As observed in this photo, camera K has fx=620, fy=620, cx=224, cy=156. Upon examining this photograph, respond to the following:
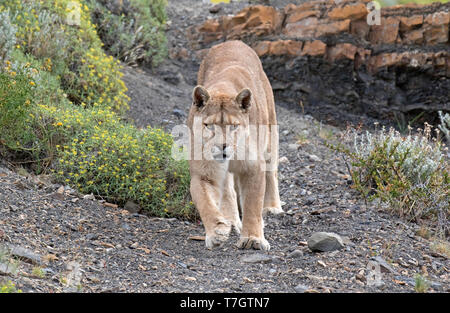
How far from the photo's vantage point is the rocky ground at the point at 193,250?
4.30 meters

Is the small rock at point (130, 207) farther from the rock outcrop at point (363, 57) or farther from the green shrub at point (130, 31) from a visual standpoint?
the rock outcrop at point (363, 57)

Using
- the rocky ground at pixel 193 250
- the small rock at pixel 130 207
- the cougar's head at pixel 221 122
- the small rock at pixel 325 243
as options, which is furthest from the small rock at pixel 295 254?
the small rock at pixel 130 207

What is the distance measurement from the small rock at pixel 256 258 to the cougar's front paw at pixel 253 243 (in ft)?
0.75


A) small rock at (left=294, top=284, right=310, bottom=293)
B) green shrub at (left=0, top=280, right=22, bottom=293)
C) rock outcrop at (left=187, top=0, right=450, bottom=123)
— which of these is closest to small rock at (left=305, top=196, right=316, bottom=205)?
small rock at (left=294, top=284, right=310, bottom=293)

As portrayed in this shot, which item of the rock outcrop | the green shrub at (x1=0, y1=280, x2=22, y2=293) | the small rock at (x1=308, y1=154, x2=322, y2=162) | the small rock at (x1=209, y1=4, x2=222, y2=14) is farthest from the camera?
the small rock at (x1=209, y1=4, x2=222, y2=14)

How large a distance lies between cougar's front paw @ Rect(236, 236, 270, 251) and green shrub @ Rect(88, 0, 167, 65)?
5.85 m

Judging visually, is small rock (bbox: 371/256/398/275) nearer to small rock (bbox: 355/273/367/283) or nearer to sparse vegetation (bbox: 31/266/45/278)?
small rock (bbox: 355/273/367/283)

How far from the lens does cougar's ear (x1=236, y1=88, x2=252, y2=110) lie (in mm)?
Result: 5383

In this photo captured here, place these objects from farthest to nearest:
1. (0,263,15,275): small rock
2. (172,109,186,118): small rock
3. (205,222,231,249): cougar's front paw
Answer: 1. (172,109,186,118): small rock
2. (205,222,231,249): cougar's front paw
3. (0,263,15,275): small rock

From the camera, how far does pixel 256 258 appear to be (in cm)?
509

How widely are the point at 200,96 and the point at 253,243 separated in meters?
1.36
